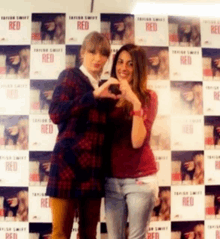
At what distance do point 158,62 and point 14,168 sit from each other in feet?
3.81

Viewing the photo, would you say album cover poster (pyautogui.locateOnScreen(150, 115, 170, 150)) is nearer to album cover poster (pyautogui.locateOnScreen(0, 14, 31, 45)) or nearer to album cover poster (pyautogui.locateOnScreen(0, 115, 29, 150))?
album cover poster (pyautogui.locateOnScreen(0, 115, 29, 150))

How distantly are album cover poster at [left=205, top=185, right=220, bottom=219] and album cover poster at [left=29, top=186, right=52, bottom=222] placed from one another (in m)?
1.03

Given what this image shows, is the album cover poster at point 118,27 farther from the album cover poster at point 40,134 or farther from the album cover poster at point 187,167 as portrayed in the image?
the album cover poster at point 187,167

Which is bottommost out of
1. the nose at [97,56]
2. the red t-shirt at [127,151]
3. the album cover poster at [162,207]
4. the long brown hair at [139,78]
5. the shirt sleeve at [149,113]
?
the album cover poster at [162,207]

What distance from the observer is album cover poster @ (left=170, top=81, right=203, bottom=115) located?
6.59 feet

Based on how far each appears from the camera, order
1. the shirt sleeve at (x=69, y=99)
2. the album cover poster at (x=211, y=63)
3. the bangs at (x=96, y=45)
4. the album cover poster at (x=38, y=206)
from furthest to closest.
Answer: the album cover poster at (x=211, y=63)
the album cover poster at (x=38, y=206)
the bangs at (x=96, y=45)
the shirt sleeve at (x=69, y=99)

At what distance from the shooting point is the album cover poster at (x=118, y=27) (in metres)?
1.97

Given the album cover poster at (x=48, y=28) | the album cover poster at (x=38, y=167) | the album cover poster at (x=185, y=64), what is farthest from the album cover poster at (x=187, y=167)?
the album cover poster at (x=48, y=28)

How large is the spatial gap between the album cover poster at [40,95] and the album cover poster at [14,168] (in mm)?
291

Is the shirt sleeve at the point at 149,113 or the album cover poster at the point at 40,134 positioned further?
the album cover poster at the point at 40,134

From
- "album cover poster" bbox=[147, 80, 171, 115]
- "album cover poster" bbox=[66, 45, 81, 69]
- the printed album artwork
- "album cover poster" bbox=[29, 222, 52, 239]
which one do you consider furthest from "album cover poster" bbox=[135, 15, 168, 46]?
"album cover poster" bbox=[29, 222, 52, 239]

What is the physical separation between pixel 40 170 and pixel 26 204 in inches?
9.1

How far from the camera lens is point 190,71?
2010 millimetres

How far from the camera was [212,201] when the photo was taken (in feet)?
6.56
